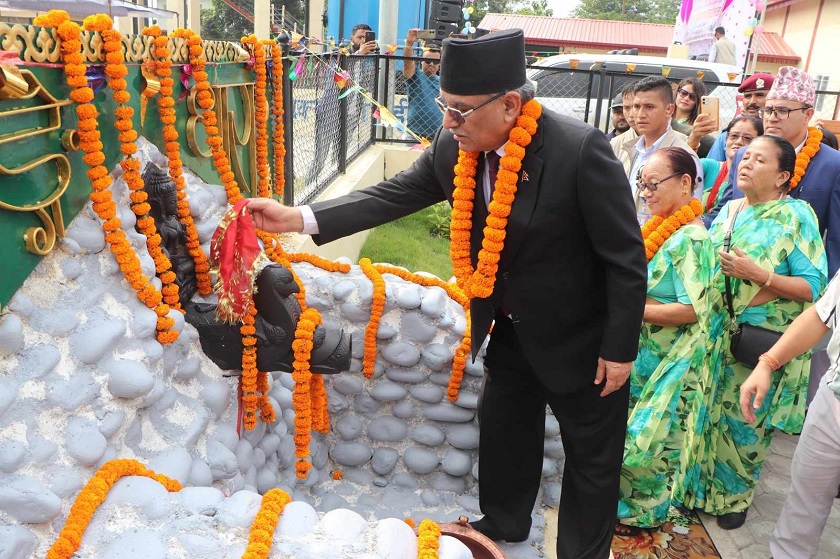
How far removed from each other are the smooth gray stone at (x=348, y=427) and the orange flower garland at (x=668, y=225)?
142 cm

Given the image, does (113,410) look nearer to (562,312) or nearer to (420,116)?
(562,312)

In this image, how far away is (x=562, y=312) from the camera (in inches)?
85.5

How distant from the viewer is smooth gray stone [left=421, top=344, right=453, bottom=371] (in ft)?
9.77

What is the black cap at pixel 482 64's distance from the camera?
1862 millimetres

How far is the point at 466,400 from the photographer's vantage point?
3.04 metres

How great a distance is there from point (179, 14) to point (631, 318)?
267 inches

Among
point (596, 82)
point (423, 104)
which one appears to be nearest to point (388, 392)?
point (423, 104)

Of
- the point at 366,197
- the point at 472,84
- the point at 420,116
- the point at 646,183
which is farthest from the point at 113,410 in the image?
the point at 420,116

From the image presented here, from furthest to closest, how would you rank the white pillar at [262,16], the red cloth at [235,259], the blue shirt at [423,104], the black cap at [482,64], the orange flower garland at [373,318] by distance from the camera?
1. the blue shirt at [423,104]
2. the white pillar at [262,16]
3. the orange flower garland at [373,318]
4. the red cloth at [235,259]
5. the black cap at [482,64]

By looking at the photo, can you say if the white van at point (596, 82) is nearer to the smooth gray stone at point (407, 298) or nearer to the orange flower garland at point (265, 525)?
the smooth gray stone at point (407, 298)

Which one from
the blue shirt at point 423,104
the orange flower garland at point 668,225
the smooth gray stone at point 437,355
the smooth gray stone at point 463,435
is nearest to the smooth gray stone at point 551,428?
the smooth gray stone at point 463,435

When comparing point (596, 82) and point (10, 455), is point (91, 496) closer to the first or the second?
point (10, 455)

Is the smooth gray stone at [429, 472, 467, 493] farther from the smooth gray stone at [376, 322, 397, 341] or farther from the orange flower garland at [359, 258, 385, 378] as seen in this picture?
the smooth gray stone at [376, 322, 397, 341]

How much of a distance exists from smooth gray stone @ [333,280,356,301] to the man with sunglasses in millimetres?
5318
